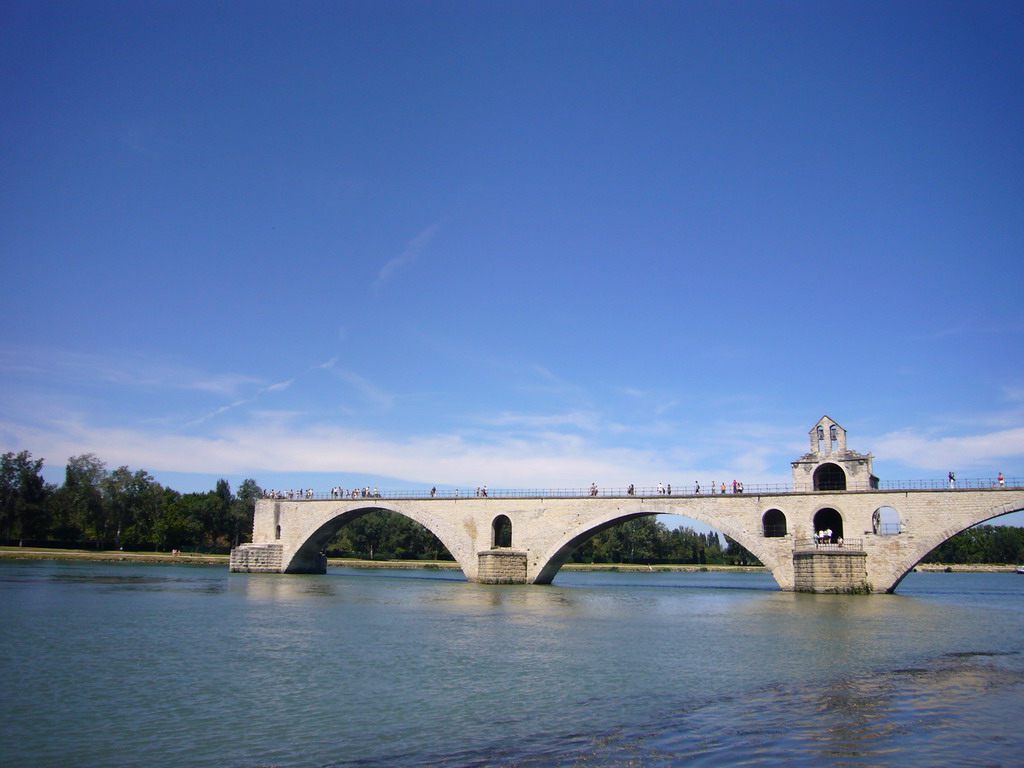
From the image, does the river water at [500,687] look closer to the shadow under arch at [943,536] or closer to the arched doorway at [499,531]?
the shadow under arch at [943,536]

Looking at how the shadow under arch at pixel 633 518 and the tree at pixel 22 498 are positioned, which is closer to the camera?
the shadow under arch at pixel 633 518

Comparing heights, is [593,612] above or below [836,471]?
below

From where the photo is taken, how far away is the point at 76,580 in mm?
40688

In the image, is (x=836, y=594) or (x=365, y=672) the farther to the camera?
(x=836, y=594)

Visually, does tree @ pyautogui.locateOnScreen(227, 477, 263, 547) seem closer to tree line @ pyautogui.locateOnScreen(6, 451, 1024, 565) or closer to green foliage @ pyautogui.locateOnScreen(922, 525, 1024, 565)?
tree line @ pyautogui.locateOnScreen(6, 451, 1024, 565)

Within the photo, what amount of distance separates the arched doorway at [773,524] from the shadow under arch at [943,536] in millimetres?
5584

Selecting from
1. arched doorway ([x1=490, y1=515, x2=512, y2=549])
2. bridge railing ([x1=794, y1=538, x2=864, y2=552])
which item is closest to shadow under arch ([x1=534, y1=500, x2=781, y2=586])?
bridge railing ([x1=794, y1=538, x2=864, y2=552])

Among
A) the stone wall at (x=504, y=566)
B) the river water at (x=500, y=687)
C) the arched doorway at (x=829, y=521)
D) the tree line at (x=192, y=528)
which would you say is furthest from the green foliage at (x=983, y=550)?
the river water at (x=500, y=687)

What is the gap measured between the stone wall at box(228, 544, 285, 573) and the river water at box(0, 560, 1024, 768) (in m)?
27.8

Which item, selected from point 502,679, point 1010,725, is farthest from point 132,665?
point 1010,725

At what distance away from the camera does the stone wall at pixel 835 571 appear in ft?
121

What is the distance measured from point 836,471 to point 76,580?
3986cm

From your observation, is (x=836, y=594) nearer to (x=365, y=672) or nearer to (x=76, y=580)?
(x=365, y=672)

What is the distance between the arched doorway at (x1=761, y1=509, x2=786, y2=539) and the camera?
40.4 m
